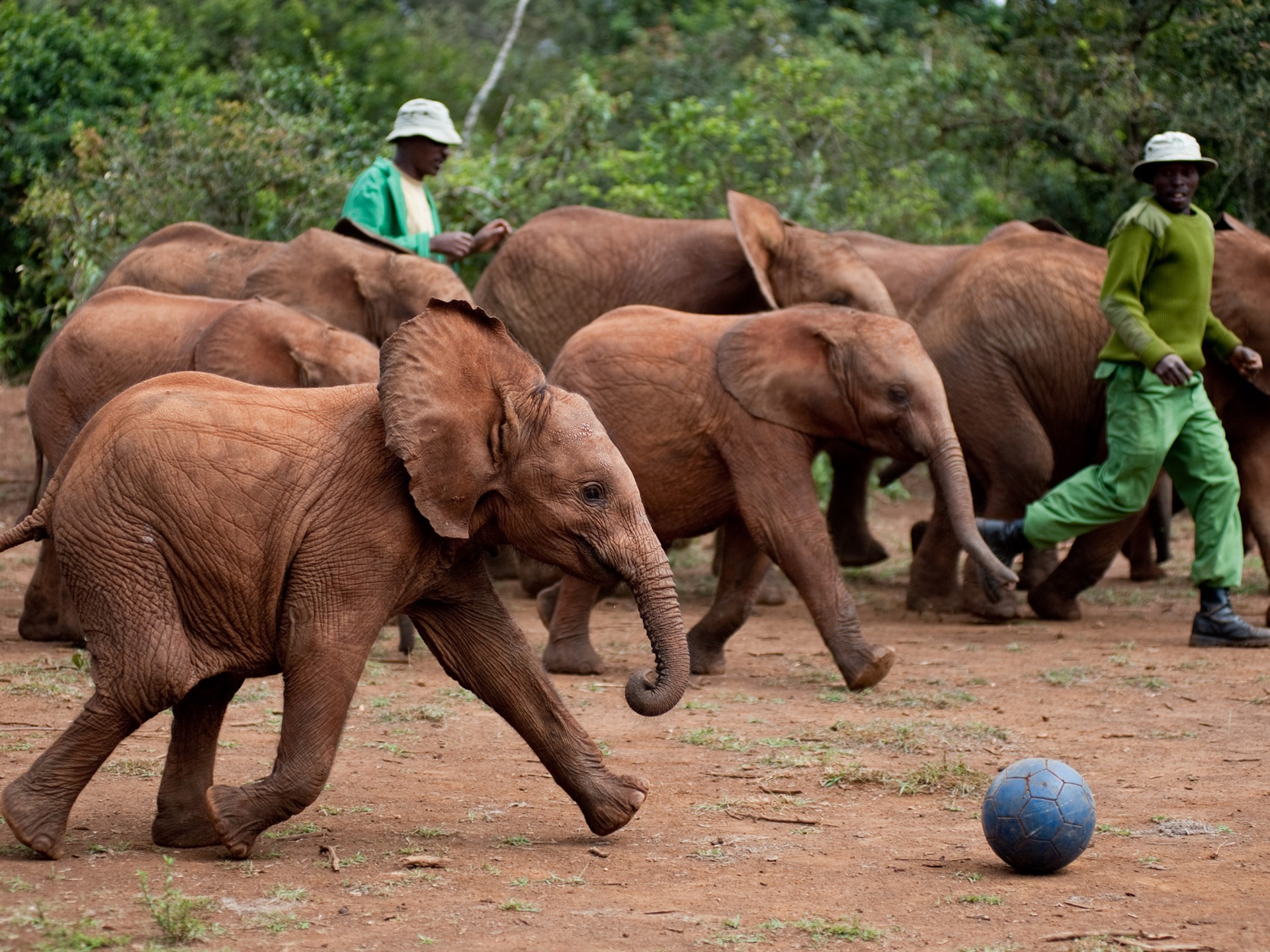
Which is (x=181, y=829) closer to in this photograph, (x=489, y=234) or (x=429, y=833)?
(x=429, y=833)

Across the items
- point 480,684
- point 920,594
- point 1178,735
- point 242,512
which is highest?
point 242,512

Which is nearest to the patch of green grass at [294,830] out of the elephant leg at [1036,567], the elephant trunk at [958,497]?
the elephant trunk at [958,497]

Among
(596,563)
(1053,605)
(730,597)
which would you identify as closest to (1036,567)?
(1053,605)

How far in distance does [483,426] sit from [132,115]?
12.2 m

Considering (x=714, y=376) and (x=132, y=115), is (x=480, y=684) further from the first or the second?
(x=132, y=115)

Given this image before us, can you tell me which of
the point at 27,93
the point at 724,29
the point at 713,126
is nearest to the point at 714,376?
the point at 713,126

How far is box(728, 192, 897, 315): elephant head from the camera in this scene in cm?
1086

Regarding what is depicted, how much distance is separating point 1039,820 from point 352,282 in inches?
223

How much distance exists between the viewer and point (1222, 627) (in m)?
9.52

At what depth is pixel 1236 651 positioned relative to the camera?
9.37m

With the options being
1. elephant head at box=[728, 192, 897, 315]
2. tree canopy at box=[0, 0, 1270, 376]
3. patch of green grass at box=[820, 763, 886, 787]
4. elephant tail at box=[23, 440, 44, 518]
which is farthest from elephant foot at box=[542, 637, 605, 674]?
tree canopy at box=[0, 0, 1270, 376]

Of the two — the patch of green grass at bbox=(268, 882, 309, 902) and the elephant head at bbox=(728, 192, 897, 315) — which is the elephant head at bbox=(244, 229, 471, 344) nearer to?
the elephant head at bbox=(728, 192, 897, 315)

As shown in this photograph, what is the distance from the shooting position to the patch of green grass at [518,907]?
4.66 m

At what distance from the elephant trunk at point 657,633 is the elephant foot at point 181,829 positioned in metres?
1.35
